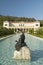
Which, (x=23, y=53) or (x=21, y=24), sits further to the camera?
(x=21, y=24)

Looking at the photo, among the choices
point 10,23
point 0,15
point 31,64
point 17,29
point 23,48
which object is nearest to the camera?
point 31,64

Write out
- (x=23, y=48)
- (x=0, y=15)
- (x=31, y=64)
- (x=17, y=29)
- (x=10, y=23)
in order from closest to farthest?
(x=31, y=64) → (x=23, y=48) → (x=17, y=29) → (x=10, y=23) → (x=0, y=15)

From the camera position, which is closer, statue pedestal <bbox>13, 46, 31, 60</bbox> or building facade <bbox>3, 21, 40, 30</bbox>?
statue pedestal <bbox>13, 46, 31, 60</bbox>

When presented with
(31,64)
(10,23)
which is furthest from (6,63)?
(10,23)

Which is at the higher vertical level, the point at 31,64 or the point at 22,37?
the point at 22,37

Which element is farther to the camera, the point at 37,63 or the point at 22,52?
the point at 22,52

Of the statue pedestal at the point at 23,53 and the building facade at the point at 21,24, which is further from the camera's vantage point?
the building facade at the point at 21,24

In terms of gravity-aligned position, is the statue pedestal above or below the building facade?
above

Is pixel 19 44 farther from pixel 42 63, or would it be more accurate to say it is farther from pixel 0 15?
pixel 0 15

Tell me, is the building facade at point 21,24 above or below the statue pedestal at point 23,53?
below

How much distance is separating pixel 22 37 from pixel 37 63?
1.95m

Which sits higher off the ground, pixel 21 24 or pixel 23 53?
pixel 23 53

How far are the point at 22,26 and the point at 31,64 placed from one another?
2976 inches

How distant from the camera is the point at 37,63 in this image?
8.60 m
